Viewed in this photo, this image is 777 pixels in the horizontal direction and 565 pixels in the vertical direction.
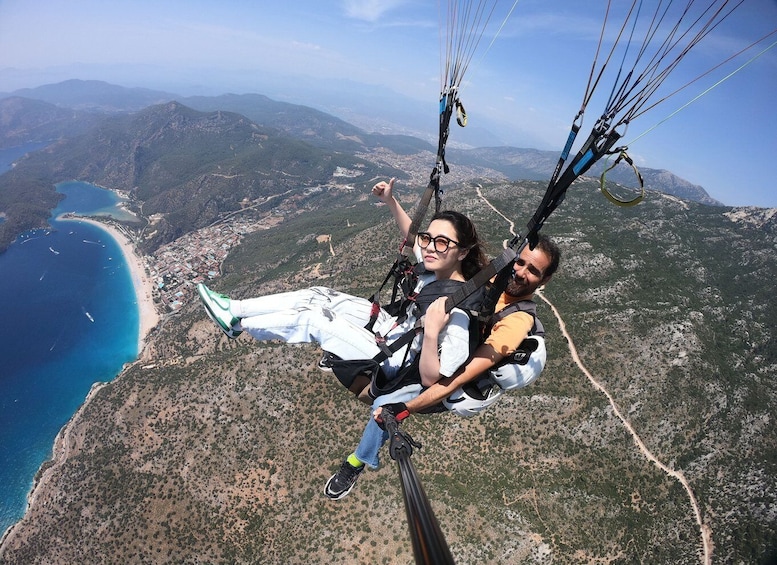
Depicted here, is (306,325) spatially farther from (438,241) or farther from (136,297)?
(136,297)

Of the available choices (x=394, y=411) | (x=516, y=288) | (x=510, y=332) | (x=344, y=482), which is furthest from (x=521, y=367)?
(x=344, y=482)

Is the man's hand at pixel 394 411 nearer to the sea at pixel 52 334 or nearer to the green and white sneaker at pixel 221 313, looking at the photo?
the green and white sneaker at pixel 221 313

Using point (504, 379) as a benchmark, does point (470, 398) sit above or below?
below

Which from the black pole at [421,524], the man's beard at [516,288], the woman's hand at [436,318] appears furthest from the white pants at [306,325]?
the black pole at [421,524]

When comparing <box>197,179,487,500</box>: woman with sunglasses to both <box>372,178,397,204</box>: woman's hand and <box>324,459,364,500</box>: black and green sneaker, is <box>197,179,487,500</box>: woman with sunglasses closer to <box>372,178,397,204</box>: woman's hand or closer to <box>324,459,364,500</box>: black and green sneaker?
<box>372,178,397,204</box>: woman's hand

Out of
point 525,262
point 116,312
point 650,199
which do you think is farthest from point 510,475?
point 116,312

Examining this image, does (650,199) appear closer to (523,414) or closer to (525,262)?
(523,414)
